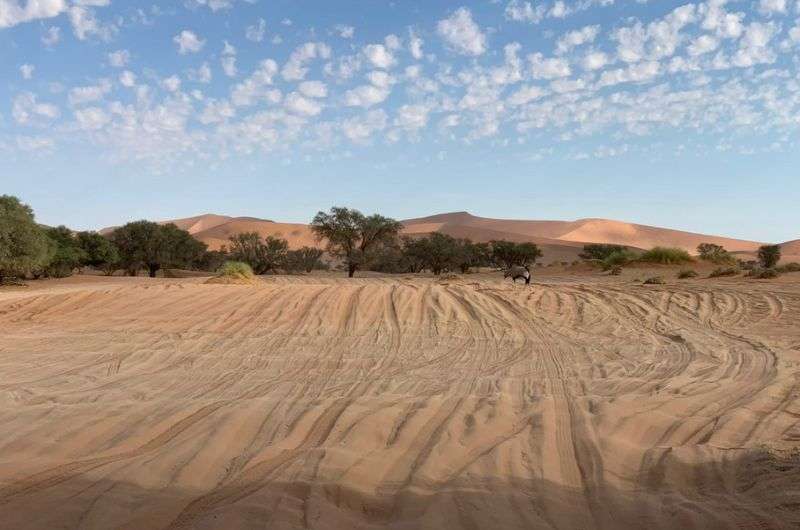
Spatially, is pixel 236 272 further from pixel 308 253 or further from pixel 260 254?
pixel 308 253

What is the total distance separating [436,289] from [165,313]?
20.9 ft

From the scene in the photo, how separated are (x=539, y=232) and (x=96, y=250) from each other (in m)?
89.4

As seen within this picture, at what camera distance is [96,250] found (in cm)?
3083

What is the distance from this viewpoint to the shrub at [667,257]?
29.1 meters

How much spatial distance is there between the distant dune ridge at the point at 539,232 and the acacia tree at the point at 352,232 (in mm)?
40612

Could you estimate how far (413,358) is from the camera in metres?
7.36

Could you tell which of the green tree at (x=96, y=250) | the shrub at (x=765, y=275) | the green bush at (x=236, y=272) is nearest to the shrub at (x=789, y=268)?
the shrub at (x=765, y=275)

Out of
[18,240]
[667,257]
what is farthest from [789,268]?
[18,240]

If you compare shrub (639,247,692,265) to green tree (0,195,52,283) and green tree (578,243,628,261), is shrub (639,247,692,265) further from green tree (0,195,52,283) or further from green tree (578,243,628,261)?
green tree (0,195,52,283)

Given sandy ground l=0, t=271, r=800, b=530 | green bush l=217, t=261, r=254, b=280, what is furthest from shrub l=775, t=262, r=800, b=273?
green bush l=217, t=261, r=254, b=280

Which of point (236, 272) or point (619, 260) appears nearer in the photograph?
point (236, 272)

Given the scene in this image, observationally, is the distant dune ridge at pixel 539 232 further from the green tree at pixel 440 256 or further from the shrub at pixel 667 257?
the shrub at pixel 667 257

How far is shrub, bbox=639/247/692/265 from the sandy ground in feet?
67.8

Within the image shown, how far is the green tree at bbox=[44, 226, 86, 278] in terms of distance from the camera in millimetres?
26734
